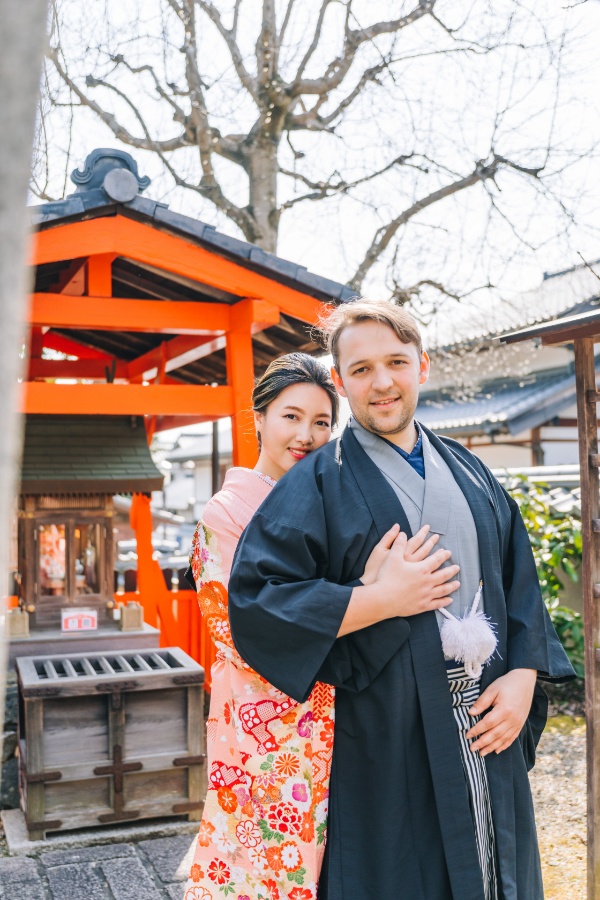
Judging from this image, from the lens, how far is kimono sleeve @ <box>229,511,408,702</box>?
5.62 feet

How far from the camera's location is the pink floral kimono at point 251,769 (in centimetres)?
193

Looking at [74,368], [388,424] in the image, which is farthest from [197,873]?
[74,368]

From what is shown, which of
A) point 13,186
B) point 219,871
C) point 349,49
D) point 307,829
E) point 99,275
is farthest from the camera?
point 349,49

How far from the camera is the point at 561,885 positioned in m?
3.52

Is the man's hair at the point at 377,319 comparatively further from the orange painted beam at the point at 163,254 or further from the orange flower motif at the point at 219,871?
the orange painted beam at the point at 163,254

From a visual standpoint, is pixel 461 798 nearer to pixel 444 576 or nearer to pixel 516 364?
pixel 444 576

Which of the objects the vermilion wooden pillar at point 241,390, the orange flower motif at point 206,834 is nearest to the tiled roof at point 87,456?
the vermilion wooden pillar at point 241,390

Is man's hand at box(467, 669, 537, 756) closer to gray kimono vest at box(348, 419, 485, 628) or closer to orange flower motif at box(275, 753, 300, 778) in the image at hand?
gray kimono vest at box(348, 419, 485, 628)

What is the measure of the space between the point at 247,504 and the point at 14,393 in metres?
1.79

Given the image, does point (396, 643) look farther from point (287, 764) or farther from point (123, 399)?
point (123, 399)

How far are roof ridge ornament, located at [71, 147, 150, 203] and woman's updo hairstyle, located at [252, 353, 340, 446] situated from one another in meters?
1.80

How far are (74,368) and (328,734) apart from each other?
4837 millimetres

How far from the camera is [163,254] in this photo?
13.7 feet

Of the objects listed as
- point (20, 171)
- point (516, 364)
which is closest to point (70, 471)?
point (20, 171)
